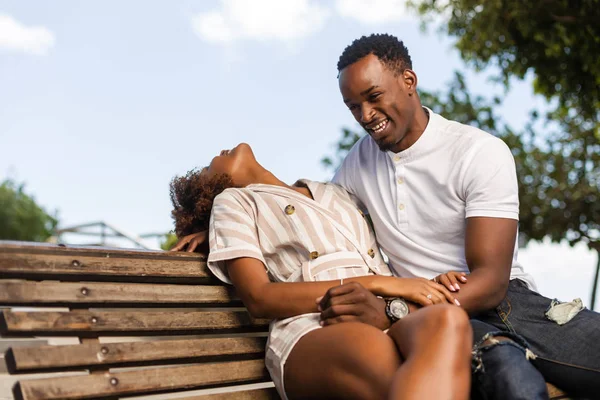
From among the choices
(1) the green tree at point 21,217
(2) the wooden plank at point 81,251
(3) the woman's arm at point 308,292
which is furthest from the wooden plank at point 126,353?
(1) the green tree at point 21,217

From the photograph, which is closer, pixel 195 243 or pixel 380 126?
pixel 380 126

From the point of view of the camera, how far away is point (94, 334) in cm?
362

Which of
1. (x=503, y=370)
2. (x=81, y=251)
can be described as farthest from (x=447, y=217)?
(x=81, y=251)

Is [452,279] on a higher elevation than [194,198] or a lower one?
lower

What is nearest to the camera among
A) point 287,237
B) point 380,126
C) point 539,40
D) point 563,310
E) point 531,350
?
point 531,350

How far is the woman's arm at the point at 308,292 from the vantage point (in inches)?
142

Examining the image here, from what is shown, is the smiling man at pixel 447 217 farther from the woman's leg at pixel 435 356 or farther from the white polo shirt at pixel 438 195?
the woman's leg at pixel 435 356

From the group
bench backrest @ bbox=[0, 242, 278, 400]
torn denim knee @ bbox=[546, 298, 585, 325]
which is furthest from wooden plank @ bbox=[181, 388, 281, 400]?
torn denim knee @ bbox=[546, 298, 585, 325]

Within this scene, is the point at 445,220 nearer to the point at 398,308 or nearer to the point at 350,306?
the point at 398,308

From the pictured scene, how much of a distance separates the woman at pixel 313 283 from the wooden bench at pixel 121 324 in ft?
0.73

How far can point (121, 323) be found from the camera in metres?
3.67

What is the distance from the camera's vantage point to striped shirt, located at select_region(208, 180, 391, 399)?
386 cm

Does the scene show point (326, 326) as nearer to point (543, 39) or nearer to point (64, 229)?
point (543, 39)

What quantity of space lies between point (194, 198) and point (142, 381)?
1121 millimetres
